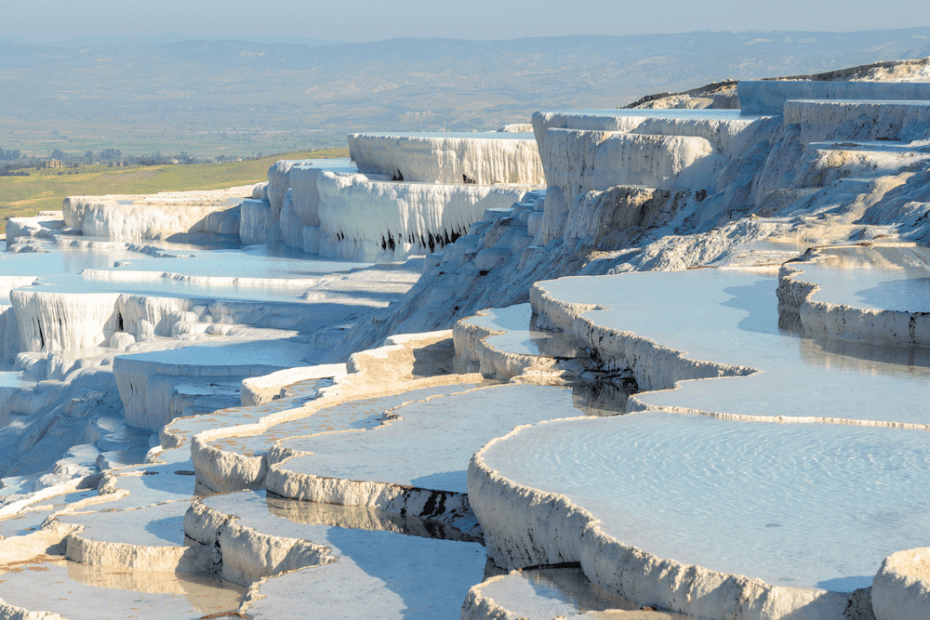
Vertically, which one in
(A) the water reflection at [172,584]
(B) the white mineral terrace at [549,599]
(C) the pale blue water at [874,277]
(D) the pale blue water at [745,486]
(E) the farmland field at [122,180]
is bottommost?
(E) the farmland field at [122,180]

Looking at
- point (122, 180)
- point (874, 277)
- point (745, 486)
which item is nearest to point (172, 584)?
point (745, 486)

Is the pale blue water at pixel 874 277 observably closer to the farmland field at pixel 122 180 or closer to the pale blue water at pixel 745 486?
the pale blue water at pixel 745 486

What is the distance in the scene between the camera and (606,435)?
4.21 m

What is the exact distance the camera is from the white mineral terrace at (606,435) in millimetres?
3160

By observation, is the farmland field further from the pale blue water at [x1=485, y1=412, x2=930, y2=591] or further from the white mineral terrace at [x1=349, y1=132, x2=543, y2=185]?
the pale blue water at [x1=485, y1=412, x2=930, y2=591]

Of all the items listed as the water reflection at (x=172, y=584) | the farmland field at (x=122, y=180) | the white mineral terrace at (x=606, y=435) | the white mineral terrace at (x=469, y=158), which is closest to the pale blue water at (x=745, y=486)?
the white mineral terrace at (x=606, y=435)

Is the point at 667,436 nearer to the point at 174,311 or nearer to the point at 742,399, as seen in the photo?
the point at 742,399

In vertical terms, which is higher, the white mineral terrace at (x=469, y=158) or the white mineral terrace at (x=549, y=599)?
the white mineral terrace at (x=469, y=158)

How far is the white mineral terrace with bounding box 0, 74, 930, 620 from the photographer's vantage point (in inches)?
124

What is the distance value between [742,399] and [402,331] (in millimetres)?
9788

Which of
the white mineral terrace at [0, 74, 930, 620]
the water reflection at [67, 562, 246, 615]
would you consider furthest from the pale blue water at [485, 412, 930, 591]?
the water reflection at [67, 562, 246, 615]

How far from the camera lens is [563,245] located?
13398 millimetres

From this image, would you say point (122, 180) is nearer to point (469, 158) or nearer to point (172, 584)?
point (469, 158)

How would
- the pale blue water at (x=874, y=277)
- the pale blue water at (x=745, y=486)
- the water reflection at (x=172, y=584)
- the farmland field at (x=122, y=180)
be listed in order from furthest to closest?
the farmland field at (x=122, y=180) < the pale blue water at (x=874, y=277) < the water reflection at (x=172, y=584) < the pale blue water at (x=745, y=486)
